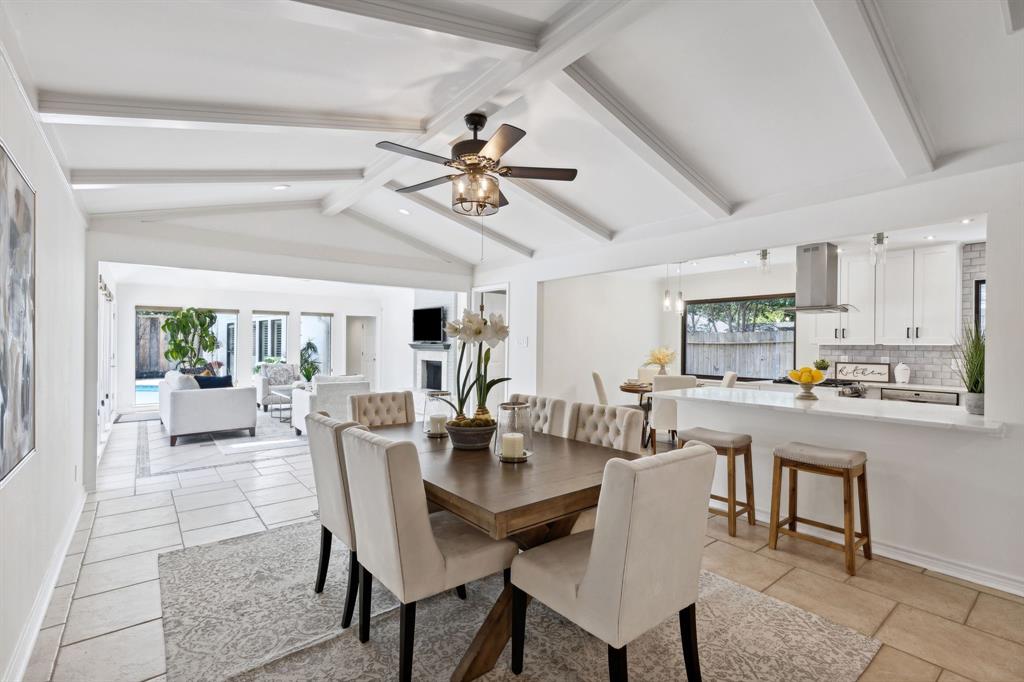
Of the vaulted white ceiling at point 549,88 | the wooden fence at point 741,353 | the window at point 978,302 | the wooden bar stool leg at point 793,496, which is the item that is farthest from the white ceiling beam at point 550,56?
the wooden fence at point 741,353

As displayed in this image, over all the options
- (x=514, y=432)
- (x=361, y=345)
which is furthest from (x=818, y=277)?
(x=361, y=345)

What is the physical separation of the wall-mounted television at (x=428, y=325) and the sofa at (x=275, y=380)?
89.4 inches

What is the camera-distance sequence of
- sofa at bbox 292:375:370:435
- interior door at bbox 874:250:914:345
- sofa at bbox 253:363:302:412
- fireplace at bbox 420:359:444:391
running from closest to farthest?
1. interior door at bbox 874:250:914:345
2. sofa at bbox 292:375:370:435
3. sofa at bbox 253:363:302:412
4. fireplace at bbox 420:359:444:391

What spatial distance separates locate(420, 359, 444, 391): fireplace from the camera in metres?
8.67

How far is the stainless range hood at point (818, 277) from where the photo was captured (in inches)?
177

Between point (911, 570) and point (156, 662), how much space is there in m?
3.84

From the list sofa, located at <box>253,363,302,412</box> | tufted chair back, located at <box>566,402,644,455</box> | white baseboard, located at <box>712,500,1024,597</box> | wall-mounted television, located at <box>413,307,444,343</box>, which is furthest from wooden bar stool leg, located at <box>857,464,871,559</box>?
sofa, located at <box>253,363,302,412</box>

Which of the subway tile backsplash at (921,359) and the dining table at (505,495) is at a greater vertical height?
the subway tile backsplash at (921,359)

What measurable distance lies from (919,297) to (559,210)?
403 centimetres

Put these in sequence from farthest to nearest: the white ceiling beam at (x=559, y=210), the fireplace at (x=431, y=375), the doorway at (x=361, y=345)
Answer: the doorway at (x=361, y=345), the fireplace at (x=431, y=375), the white ceiling beam at (x=559, y=210)

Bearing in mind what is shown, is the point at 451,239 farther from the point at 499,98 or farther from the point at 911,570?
the point at 911,570

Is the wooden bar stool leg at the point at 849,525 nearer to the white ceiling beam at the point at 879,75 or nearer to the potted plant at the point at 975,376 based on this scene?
the potted plant at the point at 975,376

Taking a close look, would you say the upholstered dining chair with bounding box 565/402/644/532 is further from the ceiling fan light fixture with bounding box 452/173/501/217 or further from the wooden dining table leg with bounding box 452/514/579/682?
the ceiling fan light fixture with bounding box 452/173/501/217

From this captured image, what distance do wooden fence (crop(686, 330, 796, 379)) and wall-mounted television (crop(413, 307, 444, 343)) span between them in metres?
4.17
